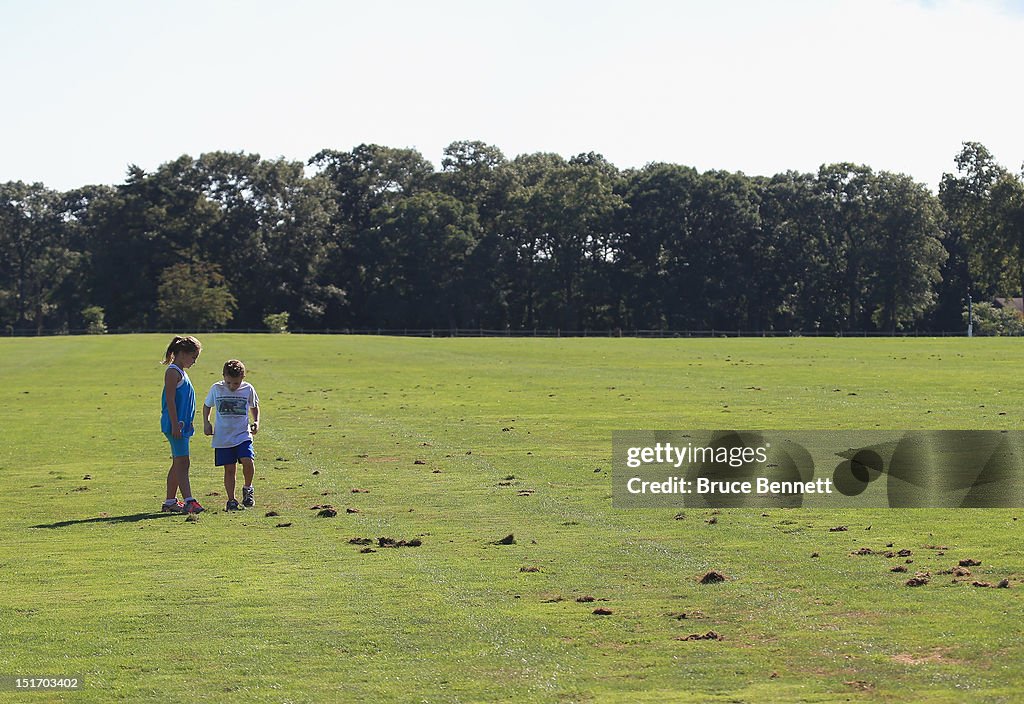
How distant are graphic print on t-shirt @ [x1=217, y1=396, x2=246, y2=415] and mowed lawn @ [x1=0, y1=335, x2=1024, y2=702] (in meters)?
1.15

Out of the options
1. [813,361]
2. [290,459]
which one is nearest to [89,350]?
[813,361]

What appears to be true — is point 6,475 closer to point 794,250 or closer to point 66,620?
point 66,620

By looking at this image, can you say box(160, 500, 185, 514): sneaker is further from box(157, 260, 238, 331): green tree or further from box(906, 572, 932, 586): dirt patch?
box(157, 260, 238, 331): green tree

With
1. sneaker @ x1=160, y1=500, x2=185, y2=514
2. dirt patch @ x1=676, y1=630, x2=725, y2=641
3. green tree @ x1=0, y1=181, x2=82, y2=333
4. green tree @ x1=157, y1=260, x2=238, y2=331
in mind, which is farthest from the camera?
green tree @ x1=0, y1=181, x2=82, y2=333

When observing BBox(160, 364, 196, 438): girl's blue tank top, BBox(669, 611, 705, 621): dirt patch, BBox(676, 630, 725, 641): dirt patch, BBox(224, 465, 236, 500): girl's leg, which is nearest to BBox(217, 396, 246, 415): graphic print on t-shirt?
BBox(160, 364, 196, 438): girl's blue tank top

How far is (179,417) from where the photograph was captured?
15.7 metres

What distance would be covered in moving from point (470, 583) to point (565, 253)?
12529 centimetres

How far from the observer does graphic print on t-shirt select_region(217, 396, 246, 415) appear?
51.4ft

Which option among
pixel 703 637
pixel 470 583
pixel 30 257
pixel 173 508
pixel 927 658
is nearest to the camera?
pixel 927 658

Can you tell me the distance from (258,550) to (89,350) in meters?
58.8

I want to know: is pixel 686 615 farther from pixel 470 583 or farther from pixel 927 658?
pixel 470 583

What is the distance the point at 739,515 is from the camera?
14.2 m

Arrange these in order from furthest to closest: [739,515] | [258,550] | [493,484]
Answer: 1. [493,484]
2. [739,515]
3. [258,550]

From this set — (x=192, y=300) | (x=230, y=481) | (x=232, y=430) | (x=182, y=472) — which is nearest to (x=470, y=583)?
(x=230, y=481)
